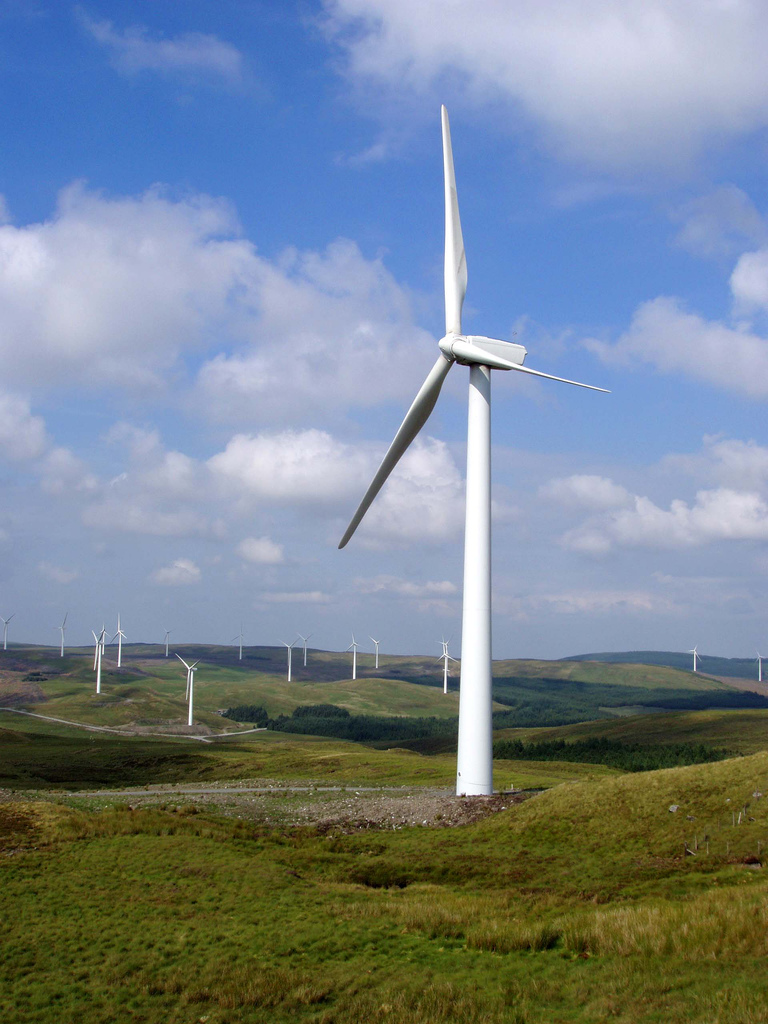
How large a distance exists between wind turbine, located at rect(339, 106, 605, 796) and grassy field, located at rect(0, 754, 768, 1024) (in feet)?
12.8

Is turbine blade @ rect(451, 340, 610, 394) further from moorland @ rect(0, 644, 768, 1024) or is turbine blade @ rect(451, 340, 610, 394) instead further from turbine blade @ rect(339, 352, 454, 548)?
moorland @ rect(0, 644, 768, 1024)

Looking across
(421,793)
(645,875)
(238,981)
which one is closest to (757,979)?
(238,981)

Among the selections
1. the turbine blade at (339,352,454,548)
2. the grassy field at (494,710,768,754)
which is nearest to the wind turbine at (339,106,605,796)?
the turbine blade at (339,352,454,548)

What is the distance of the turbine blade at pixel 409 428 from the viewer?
146 ft

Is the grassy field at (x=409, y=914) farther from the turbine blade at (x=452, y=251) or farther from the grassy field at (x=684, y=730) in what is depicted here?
the grassy field at (x=684, y=730)

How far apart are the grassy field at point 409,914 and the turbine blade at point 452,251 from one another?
26.6 m

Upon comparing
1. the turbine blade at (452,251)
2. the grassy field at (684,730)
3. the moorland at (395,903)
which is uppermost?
the turbine blade at (452,251)

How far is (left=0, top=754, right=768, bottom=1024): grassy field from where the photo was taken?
56.3 ft

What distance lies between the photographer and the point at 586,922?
2108 cm

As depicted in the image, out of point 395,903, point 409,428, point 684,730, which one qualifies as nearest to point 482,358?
point 409,428

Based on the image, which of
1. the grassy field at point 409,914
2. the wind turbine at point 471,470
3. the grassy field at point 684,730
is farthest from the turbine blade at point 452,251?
the grassy field at point 684,730

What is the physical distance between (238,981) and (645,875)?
1596cm

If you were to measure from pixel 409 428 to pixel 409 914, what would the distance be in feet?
88.9

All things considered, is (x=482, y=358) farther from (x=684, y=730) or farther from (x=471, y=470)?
(x=684, y=730)
